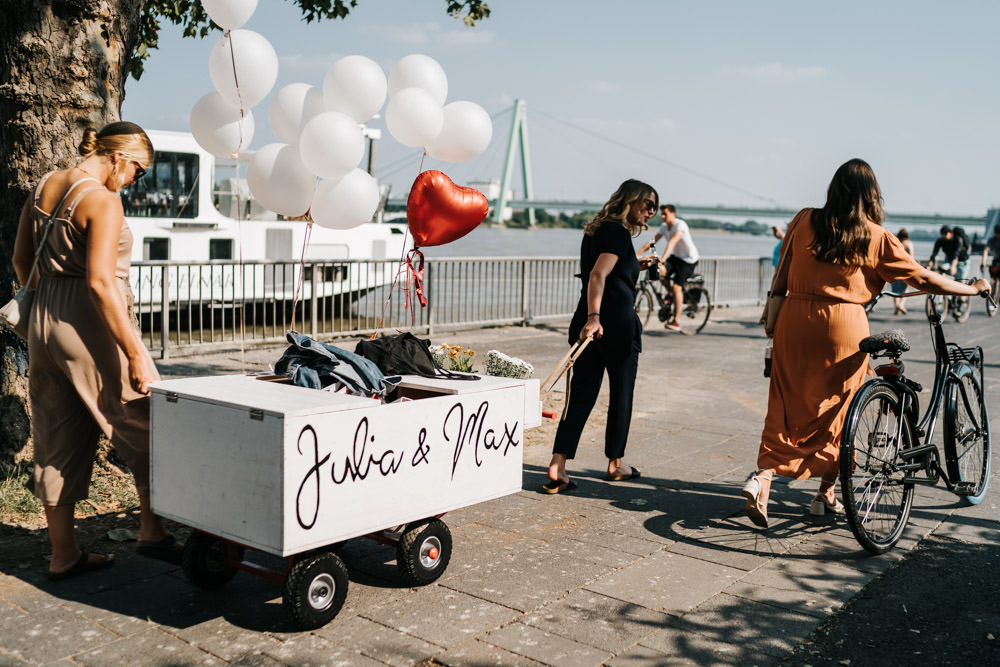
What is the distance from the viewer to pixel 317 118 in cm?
485

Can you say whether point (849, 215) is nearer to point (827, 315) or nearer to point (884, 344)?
point (827, 315)

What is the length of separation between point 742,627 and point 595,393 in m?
2.17

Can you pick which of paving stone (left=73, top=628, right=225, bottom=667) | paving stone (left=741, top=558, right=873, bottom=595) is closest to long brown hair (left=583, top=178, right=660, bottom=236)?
paving stone (left=741, top=558, right=873, bottom=595)

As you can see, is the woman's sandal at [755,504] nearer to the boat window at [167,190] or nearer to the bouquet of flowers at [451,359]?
the bouquet of flowers at [451,359]

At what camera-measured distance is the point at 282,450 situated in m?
3.12

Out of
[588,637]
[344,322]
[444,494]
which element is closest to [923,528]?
[588,637]

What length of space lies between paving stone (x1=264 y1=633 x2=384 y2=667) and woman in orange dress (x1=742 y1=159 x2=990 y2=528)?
218cm

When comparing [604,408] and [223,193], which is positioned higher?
[223,193]

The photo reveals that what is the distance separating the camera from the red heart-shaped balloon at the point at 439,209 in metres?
4.93

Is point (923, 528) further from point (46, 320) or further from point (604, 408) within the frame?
point (46, 320)

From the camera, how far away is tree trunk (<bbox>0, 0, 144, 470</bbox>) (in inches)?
186

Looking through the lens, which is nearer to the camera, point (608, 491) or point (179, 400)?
point (179, 400)

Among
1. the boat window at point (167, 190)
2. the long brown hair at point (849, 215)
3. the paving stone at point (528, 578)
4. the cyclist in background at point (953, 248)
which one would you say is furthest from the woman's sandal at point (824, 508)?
the cyclist in background at point (953, 248)

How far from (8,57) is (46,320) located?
183cm
